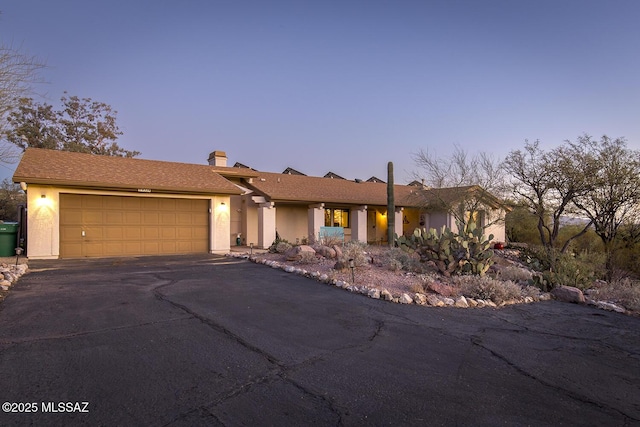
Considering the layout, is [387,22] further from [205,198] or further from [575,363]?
[575,363]

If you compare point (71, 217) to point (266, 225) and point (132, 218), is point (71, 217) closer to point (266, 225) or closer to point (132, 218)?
point (132, 218)

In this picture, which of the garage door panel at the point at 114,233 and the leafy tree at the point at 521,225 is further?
the leafy tree at the point at 521,225

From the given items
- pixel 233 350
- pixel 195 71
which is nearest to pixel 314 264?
pixel 233 350

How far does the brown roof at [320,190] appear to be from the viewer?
20289 mm

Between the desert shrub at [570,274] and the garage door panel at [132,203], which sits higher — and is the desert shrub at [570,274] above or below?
below

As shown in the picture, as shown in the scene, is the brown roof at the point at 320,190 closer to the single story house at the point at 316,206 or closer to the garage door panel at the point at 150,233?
the single story house at the point at 316,206

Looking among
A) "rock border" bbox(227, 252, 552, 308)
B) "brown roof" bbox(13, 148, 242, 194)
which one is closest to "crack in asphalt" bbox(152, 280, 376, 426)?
"rock border" bbox(227, 252, 552, 308)

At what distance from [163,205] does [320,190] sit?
31.6ft

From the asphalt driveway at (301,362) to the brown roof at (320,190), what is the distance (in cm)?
1243

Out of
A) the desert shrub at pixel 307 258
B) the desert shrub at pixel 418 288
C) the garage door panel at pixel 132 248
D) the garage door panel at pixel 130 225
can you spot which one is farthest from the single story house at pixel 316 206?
the desert shrub at pixel 418 288

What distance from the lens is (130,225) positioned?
15.8m

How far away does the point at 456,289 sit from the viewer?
29.9 ft

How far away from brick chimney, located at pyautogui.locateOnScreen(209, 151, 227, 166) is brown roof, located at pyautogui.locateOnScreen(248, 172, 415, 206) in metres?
2.40

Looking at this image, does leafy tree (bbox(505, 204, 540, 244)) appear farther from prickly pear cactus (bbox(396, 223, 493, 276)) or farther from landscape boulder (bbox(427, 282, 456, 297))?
landscape boulder (bbox(427, 282, 456, 297))
